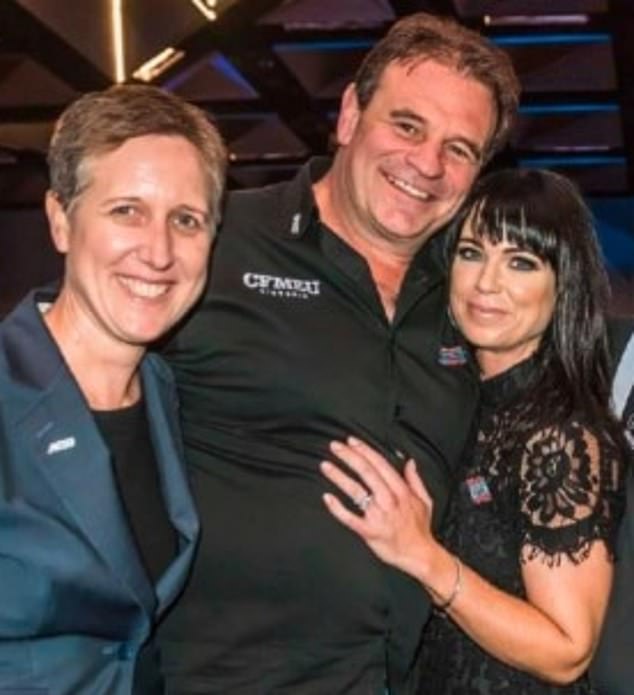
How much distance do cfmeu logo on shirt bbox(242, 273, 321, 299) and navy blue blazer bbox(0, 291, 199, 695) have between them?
1.74 feet

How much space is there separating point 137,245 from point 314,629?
749mm

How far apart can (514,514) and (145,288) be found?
75 cm

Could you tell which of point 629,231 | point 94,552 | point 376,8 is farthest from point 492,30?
point 94,552

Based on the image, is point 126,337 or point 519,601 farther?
point 519,601

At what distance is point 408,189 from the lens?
233 cm

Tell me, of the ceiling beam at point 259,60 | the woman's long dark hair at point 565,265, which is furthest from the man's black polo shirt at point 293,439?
the ceiling beam at point 259,60

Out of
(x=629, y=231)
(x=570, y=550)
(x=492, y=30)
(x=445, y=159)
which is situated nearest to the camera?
(x=570, y=550)

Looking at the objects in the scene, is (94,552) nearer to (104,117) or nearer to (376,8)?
(104,117)

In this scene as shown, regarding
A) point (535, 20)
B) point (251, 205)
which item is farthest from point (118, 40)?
point (251, 205)

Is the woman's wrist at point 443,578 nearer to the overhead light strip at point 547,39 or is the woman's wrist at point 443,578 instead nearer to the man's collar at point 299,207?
the man's collar at point 299,207

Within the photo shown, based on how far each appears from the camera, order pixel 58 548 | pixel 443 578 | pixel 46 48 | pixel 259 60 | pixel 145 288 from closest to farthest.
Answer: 1. pixel 58 548
2. pixel 145 288
3. pixel 443 578
4. pixel 46 48
5. pixel 259 60

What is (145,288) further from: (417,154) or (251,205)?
(417,154)

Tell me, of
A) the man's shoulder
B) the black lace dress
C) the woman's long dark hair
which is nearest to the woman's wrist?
the black lace dress

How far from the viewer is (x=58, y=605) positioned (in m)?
1.63
